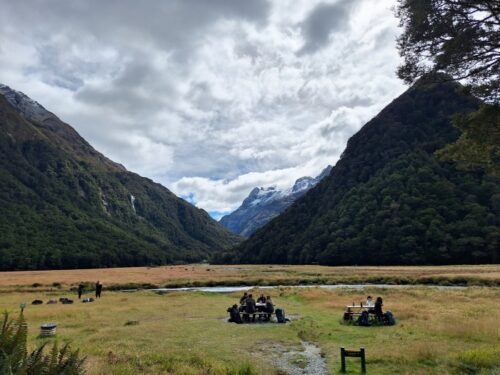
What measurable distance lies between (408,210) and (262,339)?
436 ft

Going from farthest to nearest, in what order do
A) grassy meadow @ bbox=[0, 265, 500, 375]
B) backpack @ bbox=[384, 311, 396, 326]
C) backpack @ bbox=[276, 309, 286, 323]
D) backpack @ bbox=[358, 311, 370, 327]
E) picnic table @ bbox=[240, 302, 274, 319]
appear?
picnic table @ bbox=[240, 302, 274, 319] → backpack @ bbox=[276, 309, 286, 323] → backpack @ bbox=[384, 311, 396, 326] → backpack @ bbox=[358, 311, 370, 327] → grassy meadow @ bbox=[0, 265, 500, 375]

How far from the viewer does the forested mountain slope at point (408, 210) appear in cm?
12439

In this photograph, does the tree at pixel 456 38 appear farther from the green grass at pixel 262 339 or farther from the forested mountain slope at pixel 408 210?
the forested mountain slope at pixel 408 210

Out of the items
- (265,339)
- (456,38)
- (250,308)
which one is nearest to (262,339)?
(265,339)

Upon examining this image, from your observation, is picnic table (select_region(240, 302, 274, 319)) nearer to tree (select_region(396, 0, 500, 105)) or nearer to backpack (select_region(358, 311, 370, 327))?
backpack (select_region(358, 311, 370, 327))

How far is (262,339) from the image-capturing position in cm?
2164

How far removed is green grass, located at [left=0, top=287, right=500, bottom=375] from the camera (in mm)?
15172

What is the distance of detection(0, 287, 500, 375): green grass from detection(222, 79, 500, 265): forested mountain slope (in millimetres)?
87955

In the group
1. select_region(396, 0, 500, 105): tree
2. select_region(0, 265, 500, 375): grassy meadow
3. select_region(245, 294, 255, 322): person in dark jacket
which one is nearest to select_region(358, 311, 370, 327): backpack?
select_region(0, 265, 500, 375): grassy meadow

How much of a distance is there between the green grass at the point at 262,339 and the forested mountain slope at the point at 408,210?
3463 inches

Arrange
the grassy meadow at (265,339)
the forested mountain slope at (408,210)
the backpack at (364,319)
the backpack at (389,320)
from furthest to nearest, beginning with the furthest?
the forested mountain slope at (408,210) → the backpack at (389,320) → the backpack at (364,319) → the grassy meadow at (265,339)

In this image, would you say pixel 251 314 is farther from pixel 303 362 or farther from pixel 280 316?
pixel 303 362

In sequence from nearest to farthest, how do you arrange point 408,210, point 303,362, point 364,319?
point 303,362 → point 364,319 → point 408,210

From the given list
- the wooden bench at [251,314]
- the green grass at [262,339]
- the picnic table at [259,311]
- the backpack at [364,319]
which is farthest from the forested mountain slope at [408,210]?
the wooden bench at [251,314]
